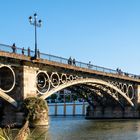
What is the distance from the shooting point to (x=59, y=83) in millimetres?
47531

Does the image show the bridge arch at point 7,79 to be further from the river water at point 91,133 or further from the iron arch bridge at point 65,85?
the river water at point 91,133

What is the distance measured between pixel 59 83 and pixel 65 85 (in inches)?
35.6

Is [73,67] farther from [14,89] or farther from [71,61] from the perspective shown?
[14,89]

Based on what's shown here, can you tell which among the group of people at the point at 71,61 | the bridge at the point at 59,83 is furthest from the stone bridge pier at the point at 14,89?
the group of people at the point at 71,61

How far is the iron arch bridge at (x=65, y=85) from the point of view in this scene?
40.8 metres

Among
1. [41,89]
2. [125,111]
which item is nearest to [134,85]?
[125,111]

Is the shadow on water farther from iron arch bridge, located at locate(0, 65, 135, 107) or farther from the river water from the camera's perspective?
iron arch bridge, located at locate(0, 65, 135, 107)

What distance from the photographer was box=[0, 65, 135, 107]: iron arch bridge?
134ft

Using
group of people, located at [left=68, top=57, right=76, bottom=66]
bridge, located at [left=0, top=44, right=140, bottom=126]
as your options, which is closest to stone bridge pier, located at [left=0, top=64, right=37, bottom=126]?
bridge, located at [left=0, top=44, right=140, bottom=126]

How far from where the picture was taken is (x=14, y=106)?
4056cm

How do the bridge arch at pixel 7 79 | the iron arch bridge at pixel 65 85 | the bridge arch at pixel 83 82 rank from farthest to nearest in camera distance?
the bridge arch at pixel 83 82 → the iron arch bridge at pixel 65 85 → the bridge arch at pixel 7 79

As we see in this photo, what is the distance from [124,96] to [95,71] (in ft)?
41.4

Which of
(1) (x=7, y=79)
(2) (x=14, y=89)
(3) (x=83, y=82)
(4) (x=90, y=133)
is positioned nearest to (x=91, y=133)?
(4) (x=90, y=133)

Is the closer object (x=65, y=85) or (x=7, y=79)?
(x=7, y=79)
